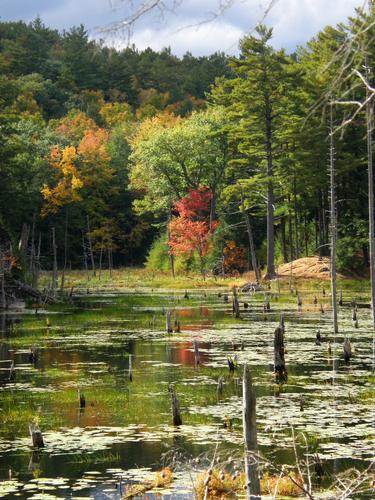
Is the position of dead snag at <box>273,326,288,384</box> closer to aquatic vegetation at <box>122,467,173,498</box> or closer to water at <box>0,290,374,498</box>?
water at <box>0,290,374,498</box>

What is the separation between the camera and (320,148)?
210ft

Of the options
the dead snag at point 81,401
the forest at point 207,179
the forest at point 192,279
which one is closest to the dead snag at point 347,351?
the forest at point 192,279

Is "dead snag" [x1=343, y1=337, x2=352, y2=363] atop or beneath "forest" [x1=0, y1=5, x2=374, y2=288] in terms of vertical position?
beneath

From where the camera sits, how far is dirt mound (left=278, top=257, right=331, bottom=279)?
63.8 m

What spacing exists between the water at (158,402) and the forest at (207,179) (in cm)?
1569

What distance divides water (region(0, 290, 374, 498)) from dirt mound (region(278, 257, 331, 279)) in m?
23.9

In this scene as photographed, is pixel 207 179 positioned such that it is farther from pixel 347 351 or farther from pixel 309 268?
pixel 347 351

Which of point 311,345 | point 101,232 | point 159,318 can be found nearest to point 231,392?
point 311,345

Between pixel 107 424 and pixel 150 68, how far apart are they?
13719cm

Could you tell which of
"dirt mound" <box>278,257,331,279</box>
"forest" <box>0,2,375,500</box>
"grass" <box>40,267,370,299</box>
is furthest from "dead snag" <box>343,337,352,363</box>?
"dirt mound" <box>278,257,331,279</box>

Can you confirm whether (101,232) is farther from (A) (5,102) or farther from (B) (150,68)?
(B) (150,68)

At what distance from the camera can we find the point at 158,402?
68.1 feet

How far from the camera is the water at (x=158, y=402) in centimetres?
1478

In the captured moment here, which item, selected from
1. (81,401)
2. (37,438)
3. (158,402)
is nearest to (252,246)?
(158,402)
